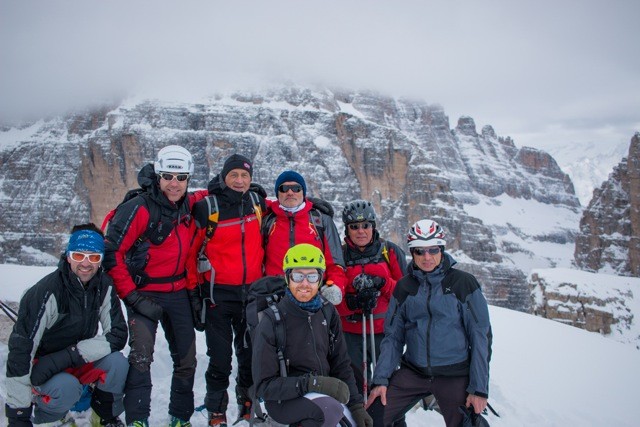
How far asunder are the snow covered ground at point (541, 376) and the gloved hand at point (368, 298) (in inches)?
84.8

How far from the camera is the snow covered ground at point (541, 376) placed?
22.1 ft

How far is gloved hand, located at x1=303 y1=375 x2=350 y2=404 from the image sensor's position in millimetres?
4027

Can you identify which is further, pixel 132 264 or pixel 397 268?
pixel 397 268

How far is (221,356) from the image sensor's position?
544cm

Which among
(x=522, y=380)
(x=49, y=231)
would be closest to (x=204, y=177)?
(x=49, y=231)

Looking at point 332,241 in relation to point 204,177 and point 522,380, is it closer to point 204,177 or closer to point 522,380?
point 522,380

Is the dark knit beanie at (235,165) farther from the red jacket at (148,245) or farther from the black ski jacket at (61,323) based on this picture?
the black ski jacket at (61,323)

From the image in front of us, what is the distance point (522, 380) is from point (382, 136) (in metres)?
125

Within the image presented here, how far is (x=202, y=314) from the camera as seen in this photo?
5.39 metres

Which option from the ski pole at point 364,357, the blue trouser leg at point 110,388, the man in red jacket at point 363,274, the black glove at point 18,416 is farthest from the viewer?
the man in red jacket at point 363,274

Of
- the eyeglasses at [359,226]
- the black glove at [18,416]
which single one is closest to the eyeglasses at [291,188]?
the eyeglasses at [359,226]

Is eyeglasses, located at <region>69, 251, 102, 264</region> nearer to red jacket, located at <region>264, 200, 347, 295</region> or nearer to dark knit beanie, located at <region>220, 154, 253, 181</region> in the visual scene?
dark knit beanie, located at <region>220, 154, 253, 181</region>

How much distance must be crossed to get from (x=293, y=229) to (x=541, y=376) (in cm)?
763

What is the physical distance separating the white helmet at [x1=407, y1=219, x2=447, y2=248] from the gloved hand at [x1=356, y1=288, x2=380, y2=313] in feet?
2.94
